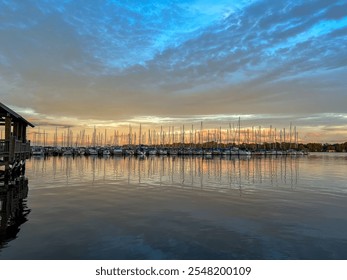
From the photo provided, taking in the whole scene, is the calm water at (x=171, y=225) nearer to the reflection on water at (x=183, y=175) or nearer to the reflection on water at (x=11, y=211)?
the reflection on water at (x=11, y=211)

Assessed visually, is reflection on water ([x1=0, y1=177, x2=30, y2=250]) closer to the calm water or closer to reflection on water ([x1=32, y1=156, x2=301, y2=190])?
the calm water

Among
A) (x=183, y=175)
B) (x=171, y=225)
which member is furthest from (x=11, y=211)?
(x=183, y=175)

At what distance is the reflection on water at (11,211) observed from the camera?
11273 millimetres

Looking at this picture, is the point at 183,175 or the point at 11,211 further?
the point at 183,175

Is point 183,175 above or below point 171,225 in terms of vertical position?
above

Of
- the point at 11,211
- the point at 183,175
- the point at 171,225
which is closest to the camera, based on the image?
the point at 171,225

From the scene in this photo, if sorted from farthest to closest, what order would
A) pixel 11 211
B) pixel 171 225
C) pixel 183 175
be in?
pixel 183 175 → pixel 11 211 → pixel 171 225

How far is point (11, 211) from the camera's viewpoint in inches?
588

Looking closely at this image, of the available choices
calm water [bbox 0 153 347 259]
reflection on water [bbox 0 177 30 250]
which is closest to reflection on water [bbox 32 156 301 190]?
calm water [bbox 0 153 347 259]

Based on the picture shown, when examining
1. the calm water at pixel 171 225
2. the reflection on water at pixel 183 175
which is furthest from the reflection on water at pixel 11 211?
the reflection on water at pixel 183 175

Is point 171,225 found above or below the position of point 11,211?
below

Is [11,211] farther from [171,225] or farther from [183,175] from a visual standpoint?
[183,175]
